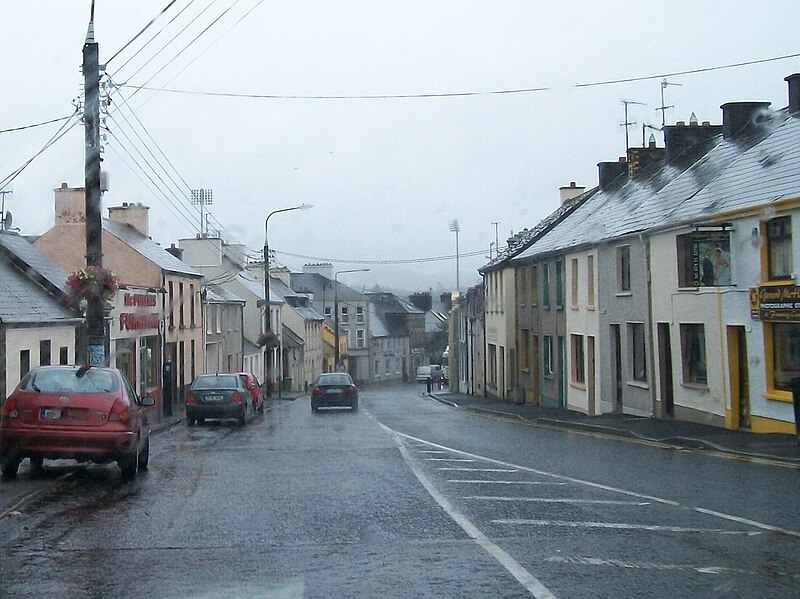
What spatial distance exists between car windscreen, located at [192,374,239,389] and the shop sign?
14441 millimetres

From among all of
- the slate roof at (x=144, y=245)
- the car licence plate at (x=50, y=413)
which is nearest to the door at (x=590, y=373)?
the slate roof at (x=144, y=245)

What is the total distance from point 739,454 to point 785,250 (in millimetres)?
5023

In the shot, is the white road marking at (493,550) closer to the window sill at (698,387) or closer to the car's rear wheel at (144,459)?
the car's rear wheel at (144,459)

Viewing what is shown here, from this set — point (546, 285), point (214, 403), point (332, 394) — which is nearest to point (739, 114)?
point (546, 285)

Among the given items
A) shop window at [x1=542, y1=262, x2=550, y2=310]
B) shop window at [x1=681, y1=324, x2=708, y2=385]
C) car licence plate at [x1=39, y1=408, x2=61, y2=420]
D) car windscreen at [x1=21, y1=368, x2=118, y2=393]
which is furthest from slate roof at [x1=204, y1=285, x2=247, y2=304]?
car licence plate at [x1=39, y1=408, x2=61, y2=420]

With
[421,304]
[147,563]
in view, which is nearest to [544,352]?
[147,563]

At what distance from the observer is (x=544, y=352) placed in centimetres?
3941

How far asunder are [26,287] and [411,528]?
66.1 ft

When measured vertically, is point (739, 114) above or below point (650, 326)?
above

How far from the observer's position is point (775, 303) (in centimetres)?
1973

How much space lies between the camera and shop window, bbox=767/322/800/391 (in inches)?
775

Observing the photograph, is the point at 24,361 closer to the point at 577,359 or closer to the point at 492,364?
the point at 577,359

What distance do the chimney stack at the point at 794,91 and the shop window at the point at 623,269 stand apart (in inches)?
222

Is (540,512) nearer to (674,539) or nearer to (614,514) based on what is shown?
(614,514)
